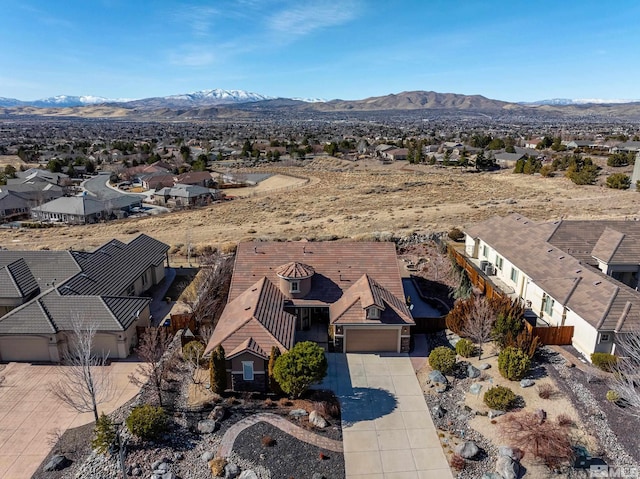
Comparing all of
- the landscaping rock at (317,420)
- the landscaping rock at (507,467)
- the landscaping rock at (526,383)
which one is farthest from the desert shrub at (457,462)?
the landscaping rock at (526,383)

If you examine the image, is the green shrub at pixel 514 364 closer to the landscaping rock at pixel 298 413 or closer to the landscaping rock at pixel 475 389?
the landscaping rock at pixel 475 389

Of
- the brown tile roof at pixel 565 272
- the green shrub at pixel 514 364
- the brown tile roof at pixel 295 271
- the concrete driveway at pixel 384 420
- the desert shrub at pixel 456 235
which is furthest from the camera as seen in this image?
the desert shrub at pixel 456 235

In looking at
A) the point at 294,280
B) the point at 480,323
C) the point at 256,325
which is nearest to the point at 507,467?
the point at 480,323

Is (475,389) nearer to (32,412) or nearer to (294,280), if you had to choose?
(294,280)

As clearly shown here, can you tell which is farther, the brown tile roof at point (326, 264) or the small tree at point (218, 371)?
the brown tile roof at point (326, 264)

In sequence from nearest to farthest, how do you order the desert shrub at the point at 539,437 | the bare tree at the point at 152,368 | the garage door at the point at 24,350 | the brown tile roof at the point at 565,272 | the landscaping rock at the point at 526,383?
the desert shrub at the point at 539,437
the bare tree at the point at 152,368
the landscaping rock at the point at 526,383
the brown tile roof at the point at 565,272
the garage door at the point at 24,350

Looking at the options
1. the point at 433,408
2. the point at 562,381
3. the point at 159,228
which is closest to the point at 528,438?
the point at 433,408

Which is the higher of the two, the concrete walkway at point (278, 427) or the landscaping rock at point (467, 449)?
the landscaping rock at point (467, 449)

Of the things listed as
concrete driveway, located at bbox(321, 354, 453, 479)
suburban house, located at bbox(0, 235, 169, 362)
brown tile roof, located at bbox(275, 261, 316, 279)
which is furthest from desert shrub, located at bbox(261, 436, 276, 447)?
suburban house, located at bbox(0, 235, 169, 362)
